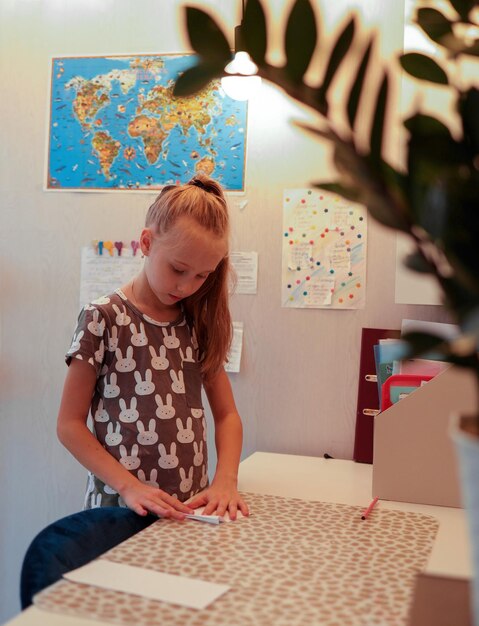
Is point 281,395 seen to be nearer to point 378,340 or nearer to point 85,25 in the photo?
point 378,340

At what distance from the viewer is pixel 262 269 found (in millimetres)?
2115

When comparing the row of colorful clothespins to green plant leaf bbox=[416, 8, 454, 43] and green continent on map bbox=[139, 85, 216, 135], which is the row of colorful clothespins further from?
green plant leaf bbox=[416, 8, 454, 43]

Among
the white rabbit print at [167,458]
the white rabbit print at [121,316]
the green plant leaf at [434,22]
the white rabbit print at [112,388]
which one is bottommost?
the white rabbit print at [167,458]

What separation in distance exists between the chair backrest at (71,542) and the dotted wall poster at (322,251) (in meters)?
0.92

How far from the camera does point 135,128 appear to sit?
220 cm

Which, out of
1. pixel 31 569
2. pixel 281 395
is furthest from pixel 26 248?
pixel 31 569

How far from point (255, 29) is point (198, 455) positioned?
119 cm

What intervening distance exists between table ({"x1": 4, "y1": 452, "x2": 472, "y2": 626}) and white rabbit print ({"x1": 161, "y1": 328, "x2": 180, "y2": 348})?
325 millimetres

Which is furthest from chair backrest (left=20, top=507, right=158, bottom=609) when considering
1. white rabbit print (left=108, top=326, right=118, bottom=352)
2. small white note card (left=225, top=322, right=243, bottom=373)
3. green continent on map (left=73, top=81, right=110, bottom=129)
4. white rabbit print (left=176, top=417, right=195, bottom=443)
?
green continent on map (left=73, top=81, right=110, bottom=129)

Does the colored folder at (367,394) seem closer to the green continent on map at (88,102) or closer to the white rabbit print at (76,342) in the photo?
the white rabbit print at (76,342)

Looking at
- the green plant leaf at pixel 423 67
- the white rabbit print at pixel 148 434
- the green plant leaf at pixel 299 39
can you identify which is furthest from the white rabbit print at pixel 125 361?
the green plant leaf at pixel 299 39

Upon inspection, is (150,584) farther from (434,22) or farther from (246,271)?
(246,271)

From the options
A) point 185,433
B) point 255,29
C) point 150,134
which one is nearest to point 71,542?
point 185,433

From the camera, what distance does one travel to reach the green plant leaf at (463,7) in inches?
29.7
